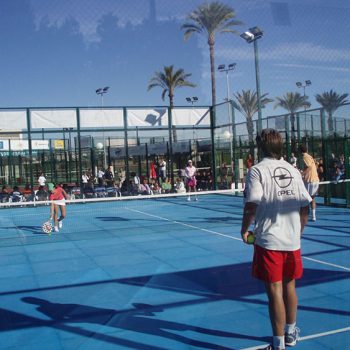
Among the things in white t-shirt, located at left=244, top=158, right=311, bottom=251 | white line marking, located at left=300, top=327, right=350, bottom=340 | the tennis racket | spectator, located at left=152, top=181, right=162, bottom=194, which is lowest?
white line marking, located at left=300, top=327, right=350, bottom=340

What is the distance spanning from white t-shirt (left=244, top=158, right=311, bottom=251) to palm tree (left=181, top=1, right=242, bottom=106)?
242 cm

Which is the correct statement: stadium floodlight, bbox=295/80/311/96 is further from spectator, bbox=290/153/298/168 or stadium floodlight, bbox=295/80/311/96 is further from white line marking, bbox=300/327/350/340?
spectator, bbox=290/153/298/168

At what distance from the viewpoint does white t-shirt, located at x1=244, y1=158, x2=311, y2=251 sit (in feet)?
11.1

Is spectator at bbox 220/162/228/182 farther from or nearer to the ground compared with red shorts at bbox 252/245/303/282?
farther from the ground

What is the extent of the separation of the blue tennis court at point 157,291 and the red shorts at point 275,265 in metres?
0.67

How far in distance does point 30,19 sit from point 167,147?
636 inches

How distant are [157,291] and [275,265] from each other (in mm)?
2329

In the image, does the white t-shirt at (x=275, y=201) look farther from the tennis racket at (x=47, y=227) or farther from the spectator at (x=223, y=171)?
the spectator at (x=223, y=171)

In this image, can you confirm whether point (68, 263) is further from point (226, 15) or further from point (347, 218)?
point (347, 218)

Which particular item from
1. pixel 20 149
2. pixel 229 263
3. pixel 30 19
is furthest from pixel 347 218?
pixel 20 149

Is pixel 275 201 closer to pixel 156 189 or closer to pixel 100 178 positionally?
pixel 156 189

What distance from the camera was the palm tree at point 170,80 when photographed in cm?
749

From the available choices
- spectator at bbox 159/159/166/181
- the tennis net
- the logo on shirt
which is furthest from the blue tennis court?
spectator at bbox 159/159/166/181

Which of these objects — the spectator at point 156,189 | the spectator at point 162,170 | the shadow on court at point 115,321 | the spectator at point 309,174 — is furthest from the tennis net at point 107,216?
the shadow on court at point 115,321
